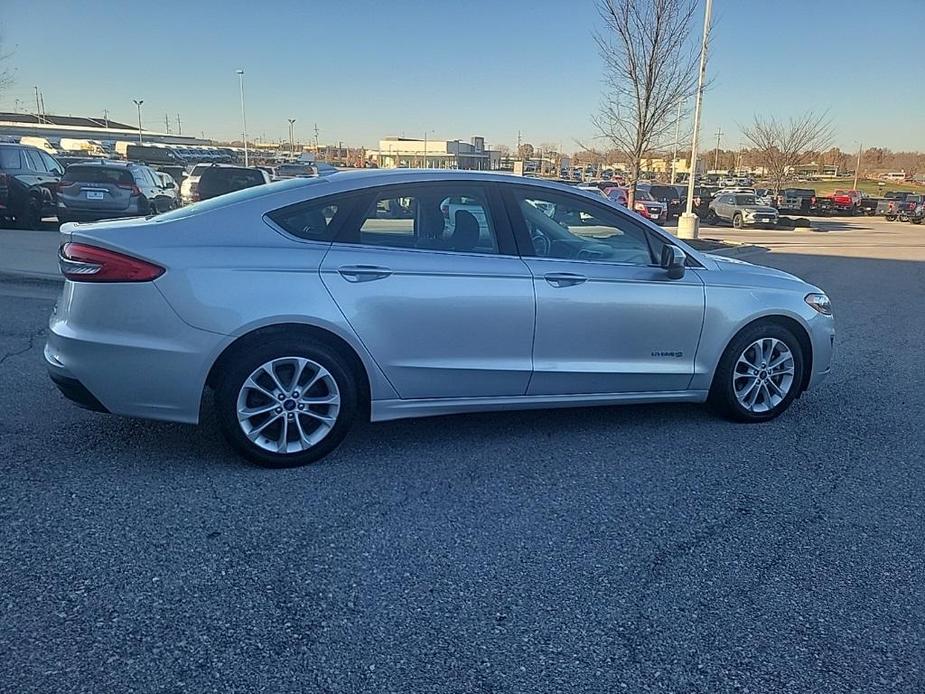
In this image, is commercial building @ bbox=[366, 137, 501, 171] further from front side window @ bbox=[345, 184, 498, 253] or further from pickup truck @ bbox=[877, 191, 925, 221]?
front side window @ bbox=[345, 184, 498, 253]

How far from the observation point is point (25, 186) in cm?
1534

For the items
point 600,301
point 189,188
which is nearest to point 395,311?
point 600,301

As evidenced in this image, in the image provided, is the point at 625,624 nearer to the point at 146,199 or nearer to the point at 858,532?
the point at 858,532

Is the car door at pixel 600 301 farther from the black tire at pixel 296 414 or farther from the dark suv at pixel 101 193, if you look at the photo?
the dark suv at pixel 101 193

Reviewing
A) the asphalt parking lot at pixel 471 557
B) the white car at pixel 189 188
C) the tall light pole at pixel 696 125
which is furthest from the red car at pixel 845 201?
the asphalt parking lot at pixel 471 557

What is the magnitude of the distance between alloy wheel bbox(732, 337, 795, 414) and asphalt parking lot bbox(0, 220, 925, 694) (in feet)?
0.63

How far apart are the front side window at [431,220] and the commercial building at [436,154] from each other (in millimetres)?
43691

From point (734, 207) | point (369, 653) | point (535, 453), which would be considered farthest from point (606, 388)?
point (734, 207)

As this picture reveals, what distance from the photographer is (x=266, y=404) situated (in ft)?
13.2

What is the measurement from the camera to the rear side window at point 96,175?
47.2ft

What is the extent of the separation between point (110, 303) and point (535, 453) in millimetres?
2467

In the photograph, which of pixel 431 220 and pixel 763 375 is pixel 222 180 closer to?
pixel 431 220

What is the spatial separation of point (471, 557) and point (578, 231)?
2.36m

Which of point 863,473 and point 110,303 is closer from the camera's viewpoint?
point 110,303
